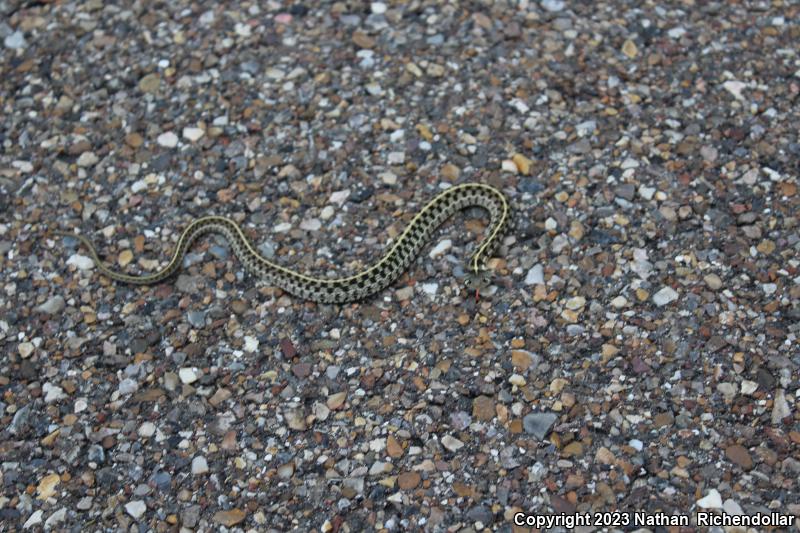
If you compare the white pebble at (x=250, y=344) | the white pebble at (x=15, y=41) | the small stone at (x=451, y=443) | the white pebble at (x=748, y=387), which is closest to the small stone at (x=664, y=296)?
the white pebble at (x=748, y=387)

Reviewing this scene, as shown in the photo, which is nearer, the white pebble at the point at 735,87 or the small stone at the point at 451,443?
the small stone at the point at 451,443

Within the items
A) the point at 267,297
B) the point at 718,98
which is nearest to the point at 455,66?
Answer: the point at 718,98

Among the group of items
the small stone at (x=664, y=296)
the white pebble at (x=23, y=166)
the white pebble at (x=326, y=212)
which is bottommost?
the small stone at (x=664, y=296)

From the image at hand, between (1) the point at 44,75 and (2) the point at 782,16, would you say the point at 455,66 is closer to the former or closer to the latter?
(2) the point at 782,16

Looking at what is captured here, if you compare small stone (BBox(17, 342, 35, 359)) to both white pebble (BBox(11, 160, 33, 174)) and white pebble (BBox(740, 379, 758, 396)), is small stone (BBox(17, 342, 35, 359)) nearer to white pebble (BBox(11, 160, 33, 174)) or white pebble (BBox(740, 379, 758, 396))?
white pebble (BBox(11, 160, 33, 174))

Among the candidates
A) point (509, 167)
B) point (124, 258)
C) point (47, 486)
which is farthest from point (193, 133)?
point (47, 486)

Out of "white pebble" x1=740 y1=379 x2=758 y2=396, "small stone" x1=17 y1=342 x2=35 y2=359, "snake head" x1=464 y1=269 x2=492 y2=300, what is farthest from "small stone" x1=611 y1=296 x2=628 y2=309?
"small stone" x1=17 y1=342 x2=35 y2=359

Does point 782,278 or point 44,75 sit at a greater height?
point 44,75

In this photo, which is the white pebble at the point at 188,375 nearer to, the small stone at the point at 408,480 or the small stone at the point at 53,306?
the small stone at the point at 53,306
